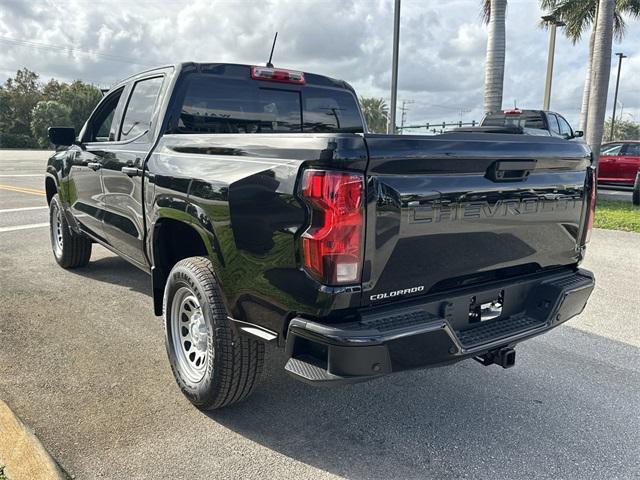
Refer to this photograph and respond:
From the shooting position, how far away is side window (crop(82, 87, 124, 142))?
4.70 meters

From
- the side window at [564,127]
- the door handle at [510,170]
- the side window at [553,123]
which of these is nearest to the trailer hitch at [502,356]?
the door handle at [510,170]

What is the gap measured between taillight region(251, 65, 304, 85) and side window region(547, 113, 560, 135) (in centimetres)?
1062

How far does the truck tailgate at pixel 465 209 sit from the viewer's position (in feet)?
7.68

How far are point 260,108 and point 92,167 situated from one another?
5.38 ft

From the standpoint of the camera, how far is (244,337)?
2.81 meters

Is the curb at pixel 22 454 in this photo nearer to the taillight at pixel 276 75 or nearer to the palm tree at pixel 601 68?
the taillight at pixel 276 75

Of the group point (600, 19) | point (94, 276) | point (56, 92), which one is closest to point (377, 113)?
point (56, 92)

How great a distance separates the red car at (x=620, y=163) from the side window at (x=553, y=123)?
302cm

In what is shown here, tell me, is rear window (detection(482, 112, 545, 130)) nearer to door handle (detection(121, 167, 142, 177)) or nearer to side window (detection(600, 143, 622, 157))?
side window (detection(600, 143, 622, 157))

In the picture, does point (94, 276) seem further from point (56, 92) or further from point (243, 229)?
point (56, 92)

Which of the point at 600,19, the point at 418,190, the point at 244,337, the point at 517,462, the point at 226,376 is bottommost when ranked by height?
the point at 517,462

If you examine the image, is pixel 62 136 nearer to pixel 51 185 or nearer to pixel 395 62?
pixel 51 185

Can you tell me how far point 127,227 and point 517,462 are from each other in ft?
9.86

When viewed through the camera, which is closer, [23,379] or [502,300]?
[502,300]
